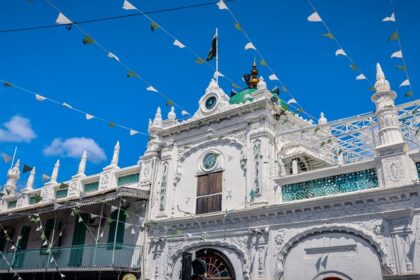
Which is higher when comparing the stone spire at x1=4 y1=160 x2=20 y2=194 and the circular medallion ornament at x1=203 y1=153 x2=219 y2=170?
the stone spire at x1=4 y1=160 x2=20 y2=194

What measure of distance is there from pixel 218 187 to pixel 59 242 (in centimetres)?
877

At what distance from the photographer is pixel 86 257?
16.1 meters

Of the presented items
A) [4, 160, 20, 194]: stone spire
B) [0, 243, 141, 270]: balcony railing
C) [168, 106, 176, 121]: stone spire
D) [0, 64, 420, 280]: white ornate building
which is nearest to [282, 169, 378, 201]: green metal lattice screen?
[0, 64, 420, 280]: white ornate building

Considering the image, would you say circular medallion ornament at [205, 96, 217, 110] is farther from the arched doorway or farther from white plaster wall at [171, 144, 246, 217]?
the arched doorway

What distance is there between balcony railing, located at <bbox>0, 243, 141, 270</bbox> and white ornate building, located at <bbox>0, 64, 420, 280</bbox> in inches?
19.5

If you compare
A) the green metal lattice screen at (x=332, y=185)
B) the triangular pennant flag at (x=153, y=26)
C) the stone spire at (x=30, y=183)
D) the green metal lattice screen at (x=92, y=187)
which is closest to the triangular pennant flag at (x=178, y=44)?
the triangular pennant flag at (x=153, y=26)

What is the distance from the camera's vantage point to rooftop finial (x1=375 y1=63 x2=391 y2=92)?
40.7 ft

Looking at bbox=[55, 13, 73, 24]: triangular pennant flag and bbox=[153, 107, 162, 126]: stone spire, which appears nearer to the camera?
bbox=[55, 13, 73, 24]: triangular pennant flag

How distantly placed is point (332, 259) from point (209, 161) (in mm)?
5965

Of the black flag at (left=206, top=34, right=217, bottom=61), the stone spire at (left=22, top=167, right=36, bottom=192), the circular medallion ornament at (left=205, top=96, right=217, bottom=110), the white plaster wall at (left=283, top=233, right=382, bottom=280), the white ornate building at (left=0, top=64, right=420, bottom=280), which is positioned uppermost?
the black flag at (left=206, top=34, right=217, bottom=61)

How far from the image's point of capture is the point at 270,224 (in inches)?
511

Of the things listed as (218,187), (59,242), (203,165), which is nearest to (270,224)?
(218,187)

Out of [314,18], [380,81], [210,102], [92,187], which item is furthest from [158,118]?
[314,18]

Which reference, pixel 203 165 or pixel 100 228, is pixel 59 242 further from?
pixel 203 165
